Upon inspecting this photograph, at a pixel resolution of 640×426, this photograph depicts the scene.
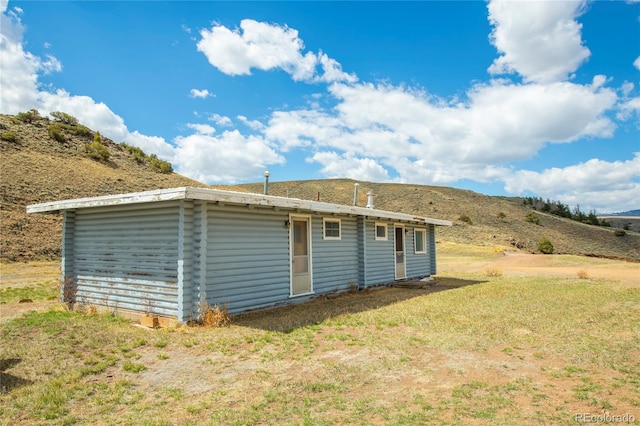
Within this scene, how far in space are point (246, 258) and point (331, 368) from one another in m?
4.07

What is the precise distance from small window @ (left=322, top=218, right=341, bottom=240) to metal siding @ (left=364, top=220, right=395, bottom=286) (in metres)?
1.43

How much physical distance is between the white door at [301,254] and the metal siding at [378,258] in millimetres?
2863

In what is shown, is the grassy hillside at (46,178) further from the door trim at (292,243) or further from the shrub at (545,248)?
the shrub at (545,248)

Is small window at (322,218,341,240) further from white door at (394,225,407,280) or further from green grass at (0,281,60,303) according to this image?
green grass at (0,281,60,303)

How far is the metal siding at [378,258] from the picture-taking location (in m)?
13.4

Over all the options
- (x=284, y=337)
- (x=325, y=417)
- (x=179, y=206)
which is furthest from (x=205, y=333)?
(x=325, y=417)

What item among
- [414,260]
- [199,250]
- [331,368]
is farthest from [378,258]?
[331,368]

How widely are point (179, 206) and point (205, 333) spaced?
2517 millimetres

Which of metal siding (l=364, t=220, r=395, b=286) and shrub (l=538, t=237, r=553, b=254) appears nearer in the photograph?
metal siding (l=364, t=220, r=395, b=286)

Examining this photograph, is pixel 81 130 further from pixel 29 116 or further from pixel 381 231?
pixel 381 231

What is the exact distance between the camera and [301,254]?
35.7 feet

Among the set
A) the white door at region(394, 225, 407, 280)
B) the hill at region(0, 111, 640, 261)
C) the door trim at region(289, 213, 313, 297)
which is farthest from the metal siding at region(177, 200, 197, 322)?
the white door at region(394, 225, 407, 280)

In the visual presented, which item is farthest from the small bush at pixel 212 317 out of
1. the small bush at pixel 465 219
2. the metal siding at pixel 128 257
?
the small bush at pixel 465 219

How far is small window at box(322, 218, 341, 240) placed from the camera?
11.7m
